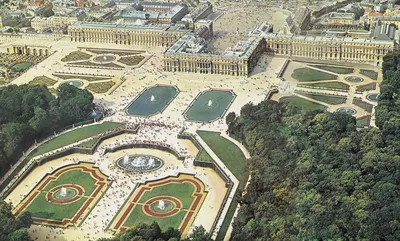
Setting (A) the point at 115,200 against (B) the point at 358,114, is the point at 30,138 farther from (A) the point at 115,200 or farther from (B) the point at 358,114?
(B) the point at 358,114

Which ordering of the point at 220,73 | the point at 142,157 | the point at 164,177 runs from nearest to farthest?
the point at 164,177, the point at 142,157, the point at 220,73

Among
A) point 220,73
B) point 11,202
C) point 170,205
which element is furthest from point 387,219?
point 220,73


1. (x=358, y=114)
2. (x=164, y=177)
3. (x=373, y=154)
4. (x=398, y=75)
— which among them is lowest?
(x=164, y=177)

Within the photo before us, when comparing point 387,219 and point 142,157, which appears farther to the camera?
point 142,157

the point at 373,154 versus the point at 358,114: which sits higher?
the point at 358,114

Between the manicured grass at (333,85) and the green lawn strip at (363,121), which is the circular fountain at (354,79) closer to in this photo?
the manicured grass at (333,85)

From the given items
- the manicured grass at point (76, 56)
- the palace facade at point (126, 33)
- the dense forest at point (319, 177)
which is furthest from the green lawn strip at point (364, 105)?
the manicured grass at point (76, 56)

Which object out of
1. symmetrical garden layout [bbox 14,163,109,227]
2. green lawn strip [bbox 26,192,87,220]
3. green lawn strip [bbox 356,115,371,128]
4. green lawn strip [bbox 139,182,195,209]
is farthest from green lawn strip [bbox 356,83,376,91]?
green lawn strip [bbox 26,192,87,220]

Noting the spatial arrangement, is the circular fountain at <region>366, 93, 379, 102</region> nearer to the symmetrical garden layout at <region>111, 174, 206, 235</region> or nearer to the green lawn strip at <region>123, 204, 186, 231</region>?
the symmetrical garden layout at <region>111, 174, 206, 235</region>
